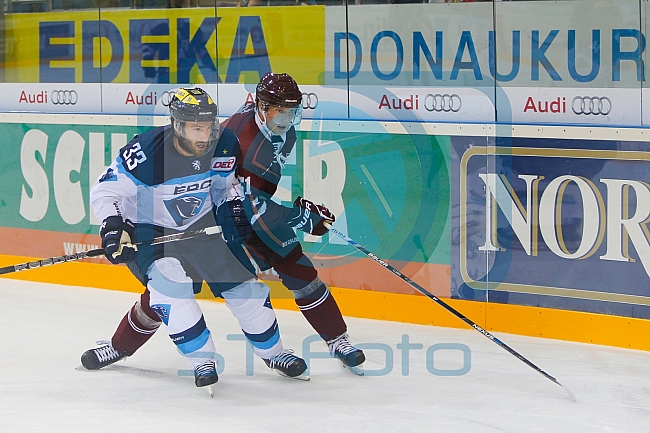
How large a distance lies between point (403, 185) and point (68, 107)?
2.28 m

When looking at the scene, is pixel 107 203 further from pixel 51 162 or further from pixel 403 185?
pixel 51 162

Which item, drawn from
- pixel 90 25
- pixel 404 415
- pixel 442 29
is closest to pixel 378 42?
pixel 442 29

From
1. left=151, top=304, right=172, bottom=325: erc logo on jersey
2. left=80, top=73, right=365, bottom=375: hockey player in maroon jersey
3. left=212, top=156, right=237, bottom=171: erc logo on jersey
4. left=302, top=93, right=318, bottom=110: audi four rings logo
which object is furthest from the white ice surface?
left=302, top=93, right=318, bottom=110: audi four rings logo

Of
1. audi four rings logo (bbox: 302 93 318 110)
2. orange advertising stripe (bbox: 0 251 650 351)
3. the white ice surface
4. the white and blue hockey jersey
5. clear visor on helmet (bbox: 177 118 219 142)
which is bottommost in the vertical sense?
the white ice surface

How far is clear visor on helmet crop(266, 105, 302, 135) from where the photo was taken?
3744 millimetres

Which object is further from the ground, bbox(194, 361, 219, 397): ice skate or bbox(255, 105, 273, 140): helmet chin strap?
bbox(255, 105, 273, 140): helmet chin strap

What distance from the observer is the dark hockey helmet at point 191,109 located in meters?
3.49

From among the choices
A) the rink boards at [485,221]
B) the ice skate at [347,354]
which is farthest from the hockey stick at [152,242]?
the rink boards at [485,221]

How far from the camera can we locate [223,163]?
368 cm

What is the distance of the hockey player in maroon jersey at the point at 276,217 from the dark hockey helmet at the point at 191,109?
0.92ft

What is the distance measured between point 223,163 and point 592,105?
6.02 feet

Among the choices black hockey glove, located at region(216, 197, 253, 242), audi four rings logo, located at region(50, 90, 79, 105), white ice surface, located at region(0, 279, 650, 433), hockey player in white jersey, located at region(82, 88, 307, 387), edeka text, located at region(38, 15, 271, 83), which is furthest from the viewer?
audi four rings logo, located at region(50, 90, 79, 105)

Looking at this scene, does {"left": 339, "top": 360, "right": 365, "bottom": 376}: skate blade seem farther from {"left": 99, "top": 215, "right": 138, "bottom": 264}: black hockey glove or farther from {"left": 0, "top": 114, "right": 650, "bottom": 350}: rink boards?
{"left": 99, "top": 215, "right": 138, "bottom": 264}: black hockey glove

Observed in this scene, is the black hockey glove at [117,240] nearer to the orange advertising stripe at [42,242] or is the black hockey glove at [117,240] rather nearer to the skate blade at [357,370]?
the skate blade at [357,370]
